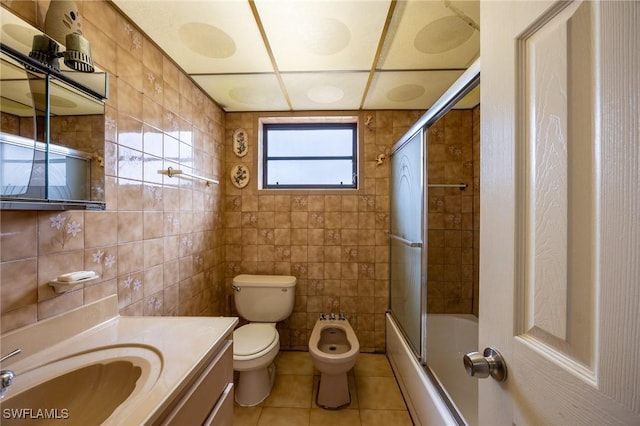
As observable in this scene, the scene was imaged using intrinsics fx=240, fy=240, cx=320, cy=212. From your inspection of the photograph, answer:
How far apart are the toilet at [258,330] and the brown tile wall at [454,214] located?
119 centimetres

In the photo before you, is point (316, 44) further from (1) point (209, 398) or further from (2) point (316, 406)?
(2) point (316, 406)

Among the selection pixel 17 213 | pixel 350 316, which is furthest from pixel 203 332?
pixel 350 316

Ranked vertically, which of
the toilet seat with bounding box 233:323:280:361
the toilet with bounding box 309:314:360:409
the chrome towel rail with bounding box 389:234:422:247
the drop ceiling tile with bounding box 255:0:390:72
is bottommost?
the toilet with bounding box 309:314:360:409

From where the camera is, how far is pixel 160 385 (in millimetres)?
616

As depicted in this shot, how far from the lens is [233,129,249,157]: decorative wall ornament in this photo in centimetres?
210

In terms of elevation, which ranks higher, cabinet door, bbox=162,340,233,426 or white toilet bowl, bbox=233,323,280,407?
cabinet door, bbox=162,340,233,426

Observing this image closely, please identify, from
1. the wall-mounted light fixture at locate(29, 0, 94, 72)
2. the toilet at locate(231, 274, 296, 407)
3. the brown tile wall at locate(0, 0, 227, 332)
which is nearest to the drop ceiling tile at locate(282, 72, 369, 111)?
the brown tile wall at locate(0, 0, 227, 332)

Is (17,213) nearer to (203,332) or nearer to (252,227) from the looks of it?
(203,332)

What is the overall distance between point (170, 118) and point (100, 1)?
522 millimetres

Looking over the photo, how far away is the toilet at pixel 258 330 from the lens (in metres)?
1.47

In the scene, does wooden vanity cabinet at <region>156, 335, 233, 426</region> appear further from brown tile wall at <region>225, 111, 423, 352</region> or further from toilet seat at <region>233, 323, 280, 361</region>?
brown tile wall at <region>225, 111, 423, 352</region>

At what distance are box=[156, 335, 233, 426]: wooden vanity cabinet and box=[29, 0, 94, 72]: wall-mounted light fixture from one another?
106cm

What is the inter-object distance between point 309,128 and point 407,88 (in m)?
0.90

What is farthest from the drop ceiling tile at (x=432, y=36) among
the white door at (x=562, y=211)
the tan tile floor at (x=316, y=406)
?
the tan tile floor at (x=316, y=406)
